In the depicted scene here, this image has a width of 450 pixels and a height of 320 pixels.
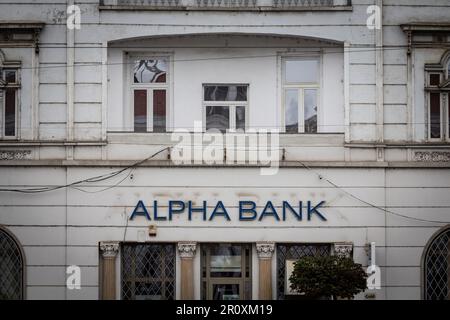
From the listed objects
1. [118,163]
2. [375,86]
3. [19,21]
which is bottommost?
[118,163]

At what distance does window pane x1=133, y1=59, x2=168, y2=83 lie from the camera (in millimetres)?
23594

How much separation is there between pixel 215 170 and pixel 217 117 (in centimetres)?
137

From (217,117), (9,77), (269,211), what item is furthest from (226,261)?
(9,77)

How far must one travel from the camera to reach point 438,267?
23016 millimetres

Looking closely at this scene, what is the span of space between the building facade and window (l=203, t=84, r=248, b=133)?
558mm

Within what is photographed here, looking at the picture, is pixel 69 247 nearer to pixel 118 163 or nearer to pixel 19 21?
pixel 118 163

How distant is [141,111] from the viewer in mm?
23547

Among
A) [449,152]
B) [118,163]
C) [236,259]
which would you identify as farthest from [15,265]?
[449,152]

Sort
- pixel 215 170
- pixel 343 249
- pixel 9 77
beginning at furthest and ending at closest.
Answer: pixel 9 77 → pixel 215 170 → pixel 343 249

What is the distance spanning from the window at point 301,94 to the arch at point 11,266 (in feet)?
22.4

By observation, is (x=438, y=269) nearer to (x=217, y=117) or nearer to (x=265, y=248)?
(x=265, y=248)

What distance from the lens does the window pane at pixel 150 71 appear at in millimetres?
23594

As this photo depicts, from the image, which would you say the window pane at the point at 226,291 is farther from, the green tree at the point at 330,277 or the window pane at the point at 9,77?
the window pane at the point at 9,77

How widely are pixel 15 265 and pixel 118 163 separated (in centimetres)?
333
